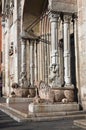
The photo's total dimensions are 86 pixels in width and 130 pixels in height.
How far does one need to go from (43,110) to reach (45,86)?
143 cm

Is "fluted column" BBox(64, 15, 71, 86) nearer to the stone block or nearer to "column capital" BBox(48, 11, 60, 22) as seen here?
the stone block

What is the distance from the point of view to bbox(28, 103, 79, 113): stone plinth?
13.3m

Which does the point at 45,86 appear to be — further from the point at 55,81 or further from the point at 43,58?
the point at 43,58

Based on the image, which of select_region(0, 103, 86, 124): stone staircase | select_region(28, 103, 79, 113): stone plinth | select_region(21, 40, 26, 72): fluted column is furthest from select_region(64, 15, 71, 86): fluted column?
select_region(21, 40, 26, 72): fluted column

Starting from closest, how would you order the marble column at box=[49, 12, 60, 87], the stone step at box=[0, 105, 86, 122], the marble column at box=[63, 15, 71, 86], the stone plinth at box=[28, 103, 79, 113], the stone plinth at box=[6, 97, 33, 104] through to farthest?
the stone step at box=[0, 105, 86, 122], the stone plinth at box=[28, 103, 79, 113], the marble column at box=[49, 12, 60, 87], the marble column at box=[63, 15, 71, 86], the stone plinth at box=[6, 97, 33, 104]

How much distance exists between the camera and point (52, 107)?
44.7 feet

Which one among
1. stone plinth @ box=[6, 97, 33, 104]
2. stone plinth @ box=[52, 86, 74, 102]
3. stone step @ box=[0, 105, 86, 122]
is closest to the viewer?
stone step @ box=[0, 105, 86, 122]

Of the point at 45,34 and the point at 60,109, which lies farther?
the point at 45,34

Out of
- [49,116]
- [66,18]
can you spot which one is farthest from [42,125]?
[66,18]

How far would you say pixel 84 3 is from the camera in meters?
15.3

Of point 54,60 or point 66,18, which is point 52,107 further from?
point 66,18

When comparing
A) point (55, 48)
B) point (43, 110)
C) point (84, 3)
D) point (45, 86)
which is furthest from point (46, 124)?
point (84, 3)

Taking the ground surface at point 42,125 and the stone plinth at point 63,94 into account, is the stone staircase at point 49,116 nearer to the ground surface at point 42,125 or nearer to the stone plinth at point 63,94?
the ground surface at point 42,125

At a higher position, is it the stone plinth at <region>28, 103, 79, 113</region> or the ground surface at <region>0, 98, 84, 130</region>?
the stone plinth at <region>28, 103, 79, 113</region>
